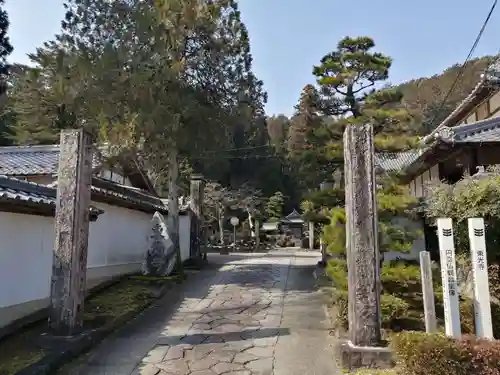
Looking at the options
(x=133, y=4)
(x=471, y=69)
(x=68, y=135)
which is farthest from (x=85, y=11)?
(x=471, y=69)

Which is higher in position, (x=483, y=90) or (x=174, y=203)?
(x=483, y=90)

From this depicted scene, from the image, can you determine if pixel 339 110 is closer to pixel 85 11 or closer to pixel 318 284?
pixel 318 284

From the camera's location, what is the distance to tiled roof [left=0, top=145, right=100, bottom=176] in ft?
48.4

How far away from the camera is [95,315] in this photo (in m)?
9.00

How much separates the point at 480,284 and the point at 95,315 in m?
7.40

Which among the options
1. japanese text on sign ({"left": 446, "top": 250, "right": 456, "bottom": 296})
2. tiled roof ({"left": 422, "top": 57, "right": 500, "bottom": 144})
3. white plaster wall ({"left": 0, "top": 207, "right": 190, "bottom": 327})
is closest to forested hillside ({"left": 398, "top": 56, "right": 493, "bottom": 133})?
tiled roof ({"left": 422, "top": 57, "right": 500, "bottom": 144})

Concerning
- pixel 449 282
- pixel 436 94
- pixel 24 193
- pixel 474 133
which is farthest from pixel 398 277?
pixel 436 94

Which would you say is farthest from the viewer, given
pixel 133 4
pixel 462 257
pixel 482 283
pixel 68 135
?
pixel 133 4

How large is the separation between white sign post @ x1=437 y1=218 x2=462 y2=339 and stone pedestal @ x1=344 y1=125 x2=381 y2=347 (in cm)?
96

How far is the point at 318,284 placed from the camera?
13070mm

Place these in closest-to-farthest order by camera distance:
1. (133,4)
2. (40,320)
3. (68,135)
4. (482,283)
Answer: (482,283) → (68,135) → (40,320) → (133,4)

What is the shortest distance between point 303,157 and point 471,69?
662 inches

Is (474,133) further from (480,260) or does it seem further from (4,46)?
(4,46)

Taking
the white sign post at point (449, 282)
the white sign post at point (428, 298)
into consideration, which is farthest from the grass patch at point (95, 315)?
the white sign post at point (449, 282)
